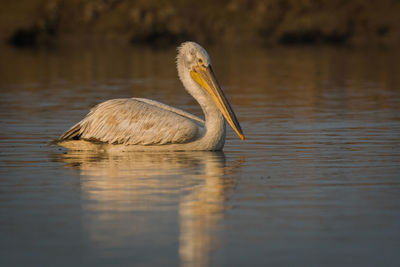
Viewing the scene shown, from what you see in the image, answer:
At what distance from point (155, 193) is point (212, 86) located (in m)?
3.13

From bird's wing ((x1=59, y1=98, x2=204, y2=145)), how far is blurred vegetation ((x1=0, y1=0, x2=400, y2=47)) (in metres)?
33.6

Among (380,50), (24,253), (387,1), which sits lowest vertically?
(24,253)

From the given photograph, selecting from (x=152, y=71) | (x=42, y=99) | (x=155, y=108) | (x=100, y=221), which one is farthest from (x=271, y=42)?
(x=100, y=221)

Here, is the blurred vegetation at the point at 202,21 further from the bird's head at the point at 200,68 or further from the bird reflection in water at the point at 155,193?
the bird reflection in water at the point at 155,193

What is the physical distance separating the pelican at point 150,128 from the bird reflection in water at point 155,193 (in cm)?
12

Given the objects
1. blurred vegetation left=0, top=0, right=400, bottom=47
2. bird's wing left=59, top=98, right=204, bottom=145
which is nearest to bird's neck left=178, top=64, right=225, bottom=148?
bird's wing left=59, top=98, right=204, bottom=145

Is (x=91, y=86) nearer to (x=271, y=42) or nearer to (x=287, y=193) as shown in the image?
(x=287, y=193)

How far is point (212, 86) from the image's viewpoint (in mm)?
10086

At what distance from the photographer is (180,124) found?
9.38 metres

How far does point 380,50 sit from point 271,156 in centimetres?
2659

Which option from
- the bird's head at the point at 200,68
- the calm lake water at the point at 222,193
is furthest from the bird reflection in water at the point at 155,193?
the bird's head at the point at 200,68

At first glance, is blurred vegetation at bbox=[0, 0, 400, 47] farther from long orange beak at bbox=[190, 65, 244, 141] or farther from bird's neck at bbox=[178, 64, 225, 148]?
bird's neck at bbox=[178, 64, 225, 148]

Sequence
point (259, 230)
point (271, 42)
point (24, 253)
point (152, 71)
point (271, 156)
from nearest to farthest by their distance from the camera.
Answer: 1. point (24, 253)
2. point (259, 230)
3. point (271, 156)
4. point (152, 71)
5. point (271, 42)

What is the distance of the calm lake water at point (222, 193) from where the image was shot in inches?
212
